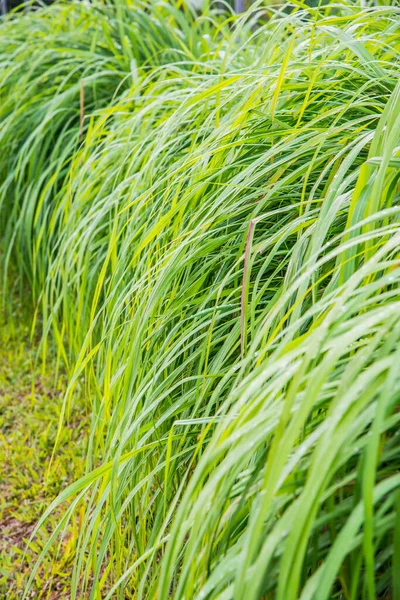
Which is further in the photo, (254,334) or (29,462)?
(29,462)

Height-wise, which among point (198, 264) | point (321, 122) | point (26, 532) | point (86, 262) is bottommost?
point (26, 532)

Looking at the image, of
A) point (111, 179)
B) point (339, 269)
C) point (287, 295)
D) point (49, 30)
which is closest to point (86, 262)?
point (111, 179)

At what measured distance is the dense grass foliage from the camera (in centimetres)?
68

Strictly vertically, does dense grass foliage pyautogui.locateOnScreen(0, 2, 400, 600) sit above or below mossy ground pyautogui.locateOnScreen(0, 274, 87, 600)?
above

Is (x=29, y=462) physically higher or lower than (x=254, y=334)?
lower

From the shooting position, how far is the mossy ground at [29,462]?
1.59m

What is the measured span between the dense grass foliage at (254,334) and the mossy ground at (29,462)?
166 millimetres

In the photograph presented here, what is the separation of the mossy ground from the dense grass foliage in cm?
17

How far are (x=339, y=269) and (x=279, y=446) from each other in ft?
1.06

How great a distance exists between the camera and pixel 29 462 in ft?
6.53

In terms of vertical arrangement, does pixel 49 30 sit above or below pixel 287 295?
above

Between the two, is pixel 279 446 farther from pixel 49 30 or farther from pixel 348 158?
pixel 49 30

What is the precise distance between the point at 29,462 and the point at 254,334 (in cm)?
112

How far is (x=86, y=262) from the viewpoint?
1731mm
